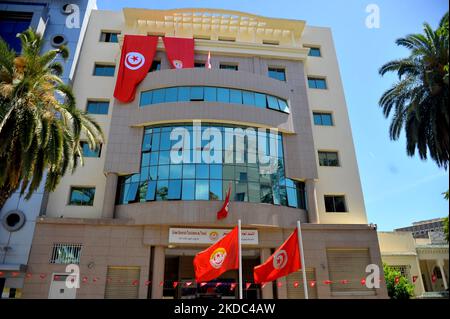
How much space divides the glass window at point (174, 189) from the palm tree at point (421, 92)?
49.8ft

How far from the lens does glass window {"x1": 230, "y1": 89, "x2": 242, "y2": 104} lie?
2540 centimetres

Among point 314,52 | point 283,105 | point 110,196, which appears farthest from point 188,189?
point 314,52

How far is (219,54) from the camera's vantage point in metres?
29.3

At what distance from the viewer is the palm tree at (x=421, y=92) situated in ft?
56.5

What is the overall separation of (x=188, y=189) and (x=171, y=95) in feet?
26.7

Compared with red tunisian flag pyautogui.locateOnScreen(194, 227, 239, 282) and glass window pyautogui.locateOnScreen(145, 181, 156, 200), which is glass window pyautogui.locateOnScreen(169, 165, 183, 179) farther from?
red tunisian flag pyautogui.locateOnScreen(194, 227, 239, 282)

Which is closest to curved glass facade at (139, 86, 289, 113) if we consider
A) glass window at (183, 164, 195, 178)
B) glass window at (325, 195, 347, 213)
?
glass window at (183, 164, 195, 178)

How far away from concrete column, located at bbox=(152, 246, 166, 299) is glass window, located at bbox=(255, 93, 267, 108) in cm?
1356

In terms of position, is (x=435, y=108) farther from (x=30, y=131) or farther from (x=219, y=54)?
(x=30, y=131)
